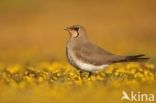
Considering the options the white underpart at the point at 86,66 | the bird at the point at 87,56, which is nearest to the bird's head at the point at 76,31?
the bird at the point at 87,56

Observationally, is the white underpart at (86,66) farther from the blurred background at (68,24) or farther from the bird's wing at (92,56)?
the blurred background at (68,24)

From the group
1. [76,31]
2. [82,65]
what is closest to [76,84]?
[82,65]

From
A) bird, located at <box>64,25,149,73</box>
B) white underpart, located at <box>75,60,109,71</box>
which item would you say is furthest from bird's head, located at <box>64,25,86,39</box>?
white underpart, located at <box>75,60,109,71</box>

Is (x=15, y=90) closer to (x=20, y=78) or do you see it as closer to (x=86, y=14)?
(x=20, y=78)

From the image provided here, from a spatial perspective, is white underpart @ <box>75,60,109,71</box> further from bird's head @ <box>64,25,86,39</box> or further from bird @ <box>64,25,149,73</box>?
bird's head @ <box>64,25,86,39</box>

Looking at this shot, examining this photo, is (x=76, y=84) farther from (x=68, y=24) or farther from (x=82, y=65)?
(x=68, y=24)

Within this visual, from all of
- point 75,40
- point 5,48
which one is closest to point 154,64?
point 75,40
